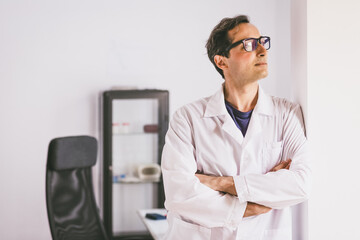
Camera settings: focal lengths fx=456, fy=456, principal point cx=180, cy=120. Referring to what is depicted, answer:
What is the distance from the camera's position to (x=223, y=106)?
1.90m

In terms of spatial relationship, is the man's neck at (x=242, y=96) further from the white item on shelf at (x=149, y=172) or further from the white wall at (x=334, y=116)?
the white item on shelf at (x=149, y=172)

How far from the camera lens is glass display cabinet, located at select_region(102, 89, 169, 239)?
4.51 metres

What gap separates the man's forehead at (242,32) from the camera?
1.88 meters

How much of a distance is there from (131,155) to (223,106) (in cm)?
294

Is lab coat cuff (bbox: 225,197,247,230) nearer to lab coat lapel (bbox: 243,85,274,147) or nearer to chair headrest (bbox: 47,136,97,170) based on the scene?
lab coat lapel (bbox: 243,85,274,147)

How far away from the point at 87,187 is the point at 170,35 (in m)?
2.45

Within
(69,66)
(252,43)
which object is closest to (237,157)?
(252,43)

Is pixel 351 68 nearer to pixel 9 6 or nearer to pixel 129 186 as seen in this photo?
pixel 129 186

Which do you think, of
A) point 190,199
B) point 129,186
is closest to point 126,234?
point 129,186

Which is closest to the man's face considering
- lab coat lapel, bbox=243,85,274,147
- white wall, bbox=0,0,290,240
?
lab coat lapel, bbox=243,85,274,147

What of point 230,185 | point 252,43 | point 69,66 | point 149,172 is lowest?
point 149,172

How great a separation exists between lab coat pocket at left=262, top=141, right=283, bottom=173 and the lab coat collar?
5.1 inches

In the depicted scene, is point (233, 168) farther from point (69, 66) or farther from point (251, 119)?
point (69, 66)

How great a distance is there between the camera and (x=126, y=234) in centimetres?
484
